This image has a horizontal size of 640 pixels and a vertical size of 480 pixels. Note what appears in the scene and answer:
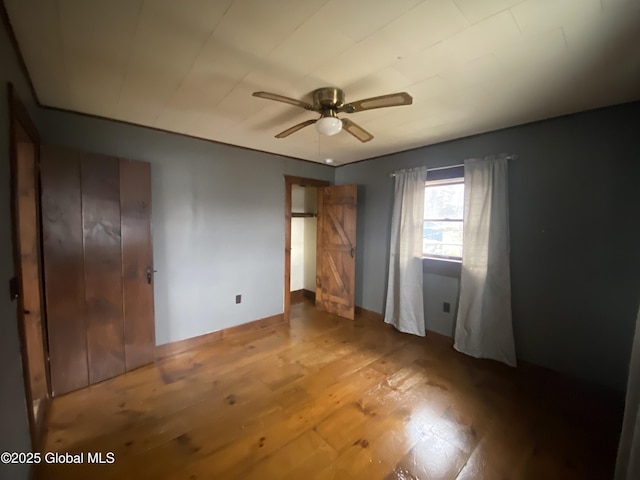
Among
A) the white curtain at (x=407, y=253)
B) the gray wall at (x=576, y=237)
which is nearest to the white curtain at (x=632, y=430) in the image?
the gray wall at (x=576, y=237)

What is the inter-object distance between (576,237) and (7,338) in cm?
376

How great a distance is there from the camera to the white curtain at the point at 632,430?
102cm

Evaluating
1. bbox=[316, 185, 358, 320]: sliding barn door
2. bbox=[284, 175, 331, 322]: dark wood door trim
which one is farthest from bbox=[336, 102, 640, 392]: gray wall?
bbox=[284, 175, 331, 322]: dark wood door trim

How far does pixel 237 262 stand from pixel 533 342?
10.8 feet

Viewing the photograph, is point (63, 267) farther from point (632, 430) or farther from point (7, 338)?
point (632, 430)

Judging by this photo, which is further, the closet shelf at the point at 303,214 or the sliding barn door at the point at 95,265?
the closet shelf at the point at 303,214

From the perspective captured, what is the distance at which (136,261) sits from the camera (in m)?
2.44

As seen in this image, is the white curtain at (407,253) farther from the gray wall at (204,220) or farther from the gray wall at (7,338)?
the gray wall at (7,338)

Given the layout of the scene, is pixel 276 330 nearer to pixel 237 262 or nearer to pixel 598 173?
pixel 237 262

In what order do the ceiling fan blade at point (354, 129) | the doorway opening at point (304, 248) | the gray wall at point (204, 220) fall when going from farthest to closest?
1. the doorway opening at point (304, 248)
2. the gray wall at point (204, 220)
3. the ceiling fan blade at point (354, 129)

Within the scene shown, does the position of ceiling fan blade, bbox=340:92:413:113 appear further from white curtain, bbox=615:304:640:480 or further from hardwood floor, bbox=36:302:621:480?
hardwood floor, bbox=36:302:621:480

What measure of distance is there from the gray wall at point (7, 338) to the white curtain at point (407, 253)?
325cm

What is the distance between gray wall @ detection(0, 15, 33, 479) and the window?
3.41m

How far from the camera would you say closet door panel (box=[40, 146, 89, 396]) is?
2025mm
